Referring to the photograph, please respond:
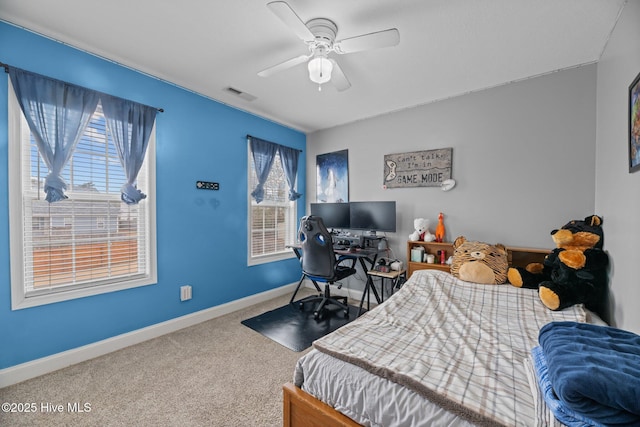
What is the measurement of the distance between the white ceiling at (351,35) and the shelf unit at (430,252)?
1.67 m

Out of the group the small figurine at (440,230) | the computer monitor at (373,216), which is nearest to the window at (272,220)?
the computer monitor at (373,216)

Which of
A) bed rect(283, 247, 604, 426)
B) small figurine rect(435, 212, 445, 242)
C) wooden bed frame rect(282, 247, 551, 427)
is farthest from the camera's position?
small figurine rect(435, 212, 445, 242)

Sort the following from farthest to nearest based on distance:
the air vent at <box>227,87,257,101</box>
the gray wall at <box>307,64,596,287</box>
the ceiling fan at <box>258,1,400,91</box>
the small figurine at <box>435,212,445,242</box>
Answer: the small figurine at <box>435,212,445,242</box>, the air vent at <box>227,87,257,101</box>, the gray wall at <box>307,64,596,287</box>, the ceiling fan at <box>258,1,400,91</box>

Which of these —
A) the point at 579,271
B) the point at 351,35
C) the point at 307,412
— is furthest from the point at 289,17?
the point at 579,271

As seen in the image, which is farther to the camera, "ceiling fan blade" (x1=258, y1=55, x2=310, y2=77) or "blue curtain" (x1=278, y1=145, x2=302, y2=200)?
"blue curtain" (x1=278, y1=145, x2=302, y2=200)

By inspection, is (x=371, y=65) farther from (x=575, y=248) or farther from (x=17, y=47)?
(x=17, y=47)

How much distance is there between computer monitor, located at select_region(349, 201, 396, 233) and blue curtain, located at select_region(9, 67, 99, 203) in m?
2.82

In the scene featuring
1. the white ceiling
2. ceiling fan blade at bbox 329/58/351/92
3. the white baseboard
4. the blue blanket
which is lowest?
the white baseboard

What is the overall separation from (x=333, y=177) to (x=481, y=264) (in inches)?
89.8

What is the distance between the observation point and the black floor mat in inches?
98.9

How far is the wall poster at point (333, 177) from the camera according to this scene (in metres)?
3.82

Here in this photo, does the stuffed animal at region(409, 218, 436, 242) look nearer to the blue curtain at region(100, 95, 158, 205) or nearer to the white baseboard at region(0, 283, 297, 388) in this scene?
the white baseboard at region(0, 283, 297, 388)

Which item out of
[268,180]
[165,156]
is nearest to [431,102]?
[268,180]

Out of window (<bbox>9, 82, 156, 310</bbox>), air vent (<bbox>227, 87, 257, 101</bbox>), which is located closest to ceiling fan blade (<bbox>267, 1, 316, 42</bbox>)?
air vent (<bbox>227, 87, 257, 101</bbox>)
